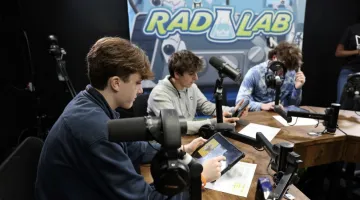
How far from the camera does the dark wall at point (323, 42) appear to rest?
3.98 m

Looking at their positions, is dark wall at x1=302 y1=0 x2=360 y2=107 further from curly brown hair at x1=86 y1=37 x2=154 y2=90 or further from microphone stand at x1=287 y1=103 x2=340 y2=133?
curly brown hair at x1=86 y1=37 x2=154 y2=90

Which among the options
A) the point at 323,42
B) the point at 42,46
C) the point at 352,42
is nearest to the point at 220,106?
the point at 42,46

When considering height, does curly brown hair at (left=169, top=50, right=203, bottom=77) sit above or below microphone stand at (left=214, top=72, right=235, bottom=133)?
above

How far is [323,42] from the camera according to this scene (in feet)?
13.5

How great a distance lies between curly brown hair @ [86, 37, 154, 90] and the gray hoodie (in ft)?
2.53

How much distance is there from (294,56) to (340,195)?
133cm

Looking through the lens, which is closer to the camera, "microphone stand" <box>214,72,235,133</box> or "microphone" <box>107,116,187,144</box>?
"microphone" <box>107,116,187,144</box>

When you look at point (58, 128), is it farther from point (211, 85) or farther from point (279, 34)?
point (279, 34)

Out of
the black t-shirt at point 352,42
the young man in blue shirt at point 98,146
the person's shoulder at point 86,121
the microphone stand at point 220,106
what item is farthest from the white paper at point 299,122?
the black t-shirt at point 352,42

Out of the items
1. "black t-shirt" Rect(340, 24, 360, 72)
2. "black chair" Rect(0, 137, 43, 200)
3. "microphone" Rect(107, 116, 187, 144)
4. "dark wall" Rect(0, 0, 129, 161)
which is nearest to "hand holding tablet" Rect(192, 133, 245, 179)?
"microphone" Rect(107, 116, 187, 144)

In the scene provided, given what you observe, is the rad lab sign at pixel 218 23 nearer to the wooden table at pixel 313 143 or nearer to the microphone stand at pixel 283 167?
the wooden table at pixel 313 143

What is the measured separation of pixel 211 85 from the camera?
12.0 feet

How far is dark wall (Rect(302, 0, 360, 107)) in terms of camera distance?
3982mm

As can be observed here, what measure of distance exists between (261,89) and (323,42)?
220 cm
